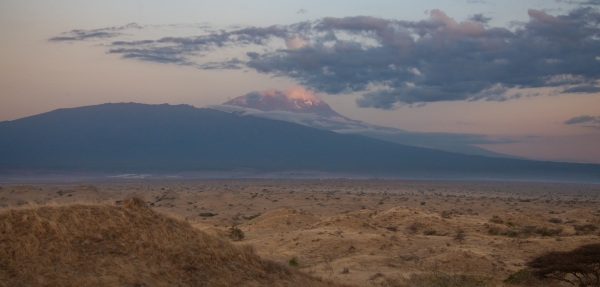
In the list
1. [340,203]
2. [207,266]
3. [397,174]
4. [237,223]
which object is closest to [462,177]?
[397,174]

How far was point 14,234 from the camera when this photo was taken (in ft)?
39.9

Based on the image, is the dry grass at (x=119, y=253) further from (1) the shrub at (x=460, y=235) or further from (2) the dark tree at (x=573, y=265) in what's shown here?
(1) the shrub at (x=460, y=235)

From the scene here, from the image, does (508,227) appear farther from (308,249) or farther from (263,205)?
(263,205)

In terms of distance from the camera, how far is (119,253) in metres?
12.5

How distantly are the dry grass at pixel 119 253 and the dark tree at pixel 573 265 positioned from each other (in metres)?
6.54

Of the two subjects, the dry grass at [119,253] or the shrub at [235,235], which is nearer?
the dry grass at [119,253]

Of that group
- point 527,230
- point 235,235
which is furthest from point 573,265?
point 235,235

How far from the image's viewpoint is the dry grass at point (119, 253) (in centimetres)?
1141

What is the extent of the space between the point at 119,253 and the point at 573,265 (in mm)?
11940

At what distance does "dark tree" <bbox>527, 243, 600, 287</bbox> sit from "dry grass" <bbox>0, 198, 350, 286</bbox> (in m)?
6.54

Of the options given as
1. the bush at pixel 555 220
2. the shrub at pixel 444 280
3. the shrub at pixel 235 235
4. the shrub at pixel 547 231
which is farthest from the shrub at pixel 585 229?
the shrub at pixel 235 235

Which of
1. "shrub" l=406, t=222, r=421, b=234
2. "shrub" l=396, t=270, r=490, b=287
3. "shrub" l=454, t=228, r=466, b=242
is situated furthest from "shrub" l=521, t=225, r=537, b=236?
"shrub" l=396, t=270, r=490, b=287

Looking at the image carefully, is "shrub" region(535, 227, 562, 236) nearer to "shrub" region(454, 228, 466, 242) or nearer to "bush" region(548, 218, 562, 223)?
"shrub" region(454, 228, 466, 242)

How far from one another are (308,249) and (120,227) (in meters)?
10.5
